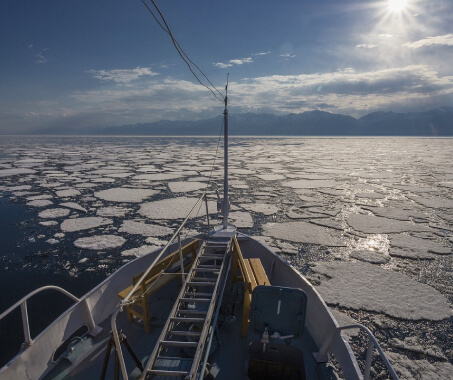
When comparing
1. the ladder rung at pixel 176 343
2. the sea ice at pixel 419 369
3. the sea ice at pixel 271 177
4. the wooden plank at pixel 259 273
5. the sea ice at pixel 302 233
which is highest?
the ladder rung at pixel 176 343

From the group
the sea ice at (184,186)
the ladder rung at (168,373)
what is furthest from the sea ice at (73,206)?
the ladder rung at (168,373)

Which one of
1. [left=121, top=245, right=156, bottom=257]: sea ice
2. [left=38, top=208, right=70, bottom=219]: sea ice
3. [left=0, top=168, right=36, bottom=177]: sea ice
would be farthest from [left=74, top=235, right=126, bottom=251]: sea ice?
[left=0, top=168, right=36, bottom=177]: sea ice

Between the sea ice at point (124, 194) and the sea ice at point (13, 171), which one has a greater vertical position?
the sea ice at point (124, 194)

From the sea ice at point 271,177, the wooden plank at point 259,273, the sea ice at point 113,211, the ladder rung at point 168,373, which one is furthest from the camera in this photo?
the sea ice at point 271,177

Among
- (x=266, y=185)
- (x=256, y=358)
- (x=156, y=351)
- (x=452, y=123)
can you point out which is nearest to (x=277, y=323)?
(x=256, y=358)

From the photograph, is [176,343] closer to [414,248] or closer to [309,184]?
[414,248]

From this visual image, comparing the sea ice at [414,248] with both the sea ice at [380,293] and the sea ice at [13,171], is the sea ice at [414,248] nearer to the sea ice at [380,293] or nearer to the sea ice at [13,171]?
the sea ice at [380,293]

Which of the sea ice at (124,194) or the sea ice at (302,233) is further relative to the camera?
the sea ice at (124,194)

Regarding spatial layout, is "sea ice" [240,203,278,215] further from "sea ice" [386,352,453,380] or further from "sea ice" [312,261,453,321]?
"sea ice" [386,352,453,380]
